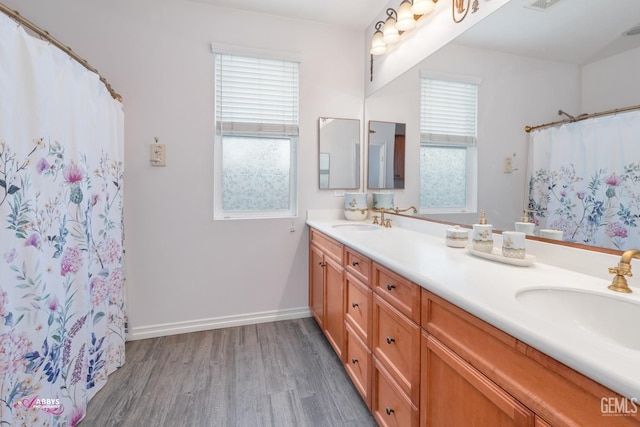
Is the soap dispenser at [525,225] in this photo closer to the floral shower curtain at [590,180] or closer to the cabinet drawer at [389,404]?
the floral shower curtain at [590,180]

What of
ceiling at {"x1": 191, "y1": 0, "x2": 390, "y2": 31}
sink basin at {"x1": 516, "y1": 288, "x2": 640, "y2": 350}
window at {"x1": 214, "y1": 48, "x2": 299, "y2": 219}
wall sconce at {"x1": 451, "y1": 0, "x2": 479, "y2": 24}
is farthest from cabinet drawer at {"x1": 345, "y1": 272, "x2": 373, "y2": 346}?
ceiling at {"x1": 191, "y1": 0, "x2": 390, "y2": 31}

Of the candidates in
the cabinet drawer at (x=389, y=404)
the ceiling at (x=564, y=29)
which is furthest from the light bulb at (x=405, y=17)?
the cabinet drawer at (x=389, y=404)

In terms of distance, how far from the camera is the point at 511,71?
49.3 inches

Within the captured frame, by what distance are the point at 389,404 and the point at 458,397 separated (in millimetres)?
478

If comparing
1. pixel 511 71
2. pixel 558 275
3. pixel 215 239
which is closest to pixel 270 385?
pixel 215 239

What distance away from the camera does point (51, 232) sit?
114 centimetres

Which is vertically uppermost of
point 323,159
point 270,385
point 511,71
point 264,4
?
point 264,4

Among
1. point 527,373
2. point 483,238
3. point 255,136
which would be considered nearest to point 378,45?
point 255,136

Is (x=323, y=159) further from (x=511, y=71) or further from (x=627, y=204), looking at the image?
(x=627, y=204)

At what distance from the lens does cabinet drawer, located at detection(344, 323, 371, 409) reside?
1339mm

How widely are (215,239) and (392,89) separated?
1.77 meters

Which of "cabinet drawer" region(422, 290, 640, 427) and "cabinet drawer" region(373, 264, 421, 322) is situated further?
"cabinet drawer" region(373, 264, 421, 322)

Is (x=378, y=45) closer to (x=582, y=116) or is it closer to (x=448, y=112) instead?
(x=448, y=112)

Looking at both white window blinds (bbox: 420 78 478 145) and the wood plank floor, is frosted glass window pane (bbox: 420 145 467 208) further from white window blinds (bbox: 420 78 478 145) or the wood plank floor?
the wood plank floor
